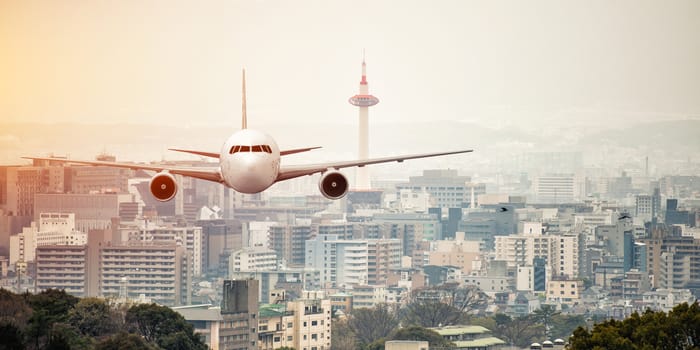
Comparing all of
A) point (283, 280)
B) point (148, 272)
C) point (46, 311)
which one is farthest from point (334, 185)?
point (148, 272)

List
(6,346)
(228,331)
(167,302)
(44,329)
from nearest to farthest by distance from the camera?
(6,346), (44,329), (228,331), (167,302)

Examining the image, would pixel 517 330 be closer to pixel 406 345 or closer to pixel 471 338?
pixel 471 338

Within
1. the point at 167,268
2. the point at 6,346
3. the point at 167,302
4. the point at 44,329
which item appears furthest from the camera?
the point at 167,268

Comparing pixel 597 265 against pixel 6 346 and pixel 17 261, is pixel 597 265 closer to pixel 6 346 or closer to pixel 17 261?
pixel 17 261

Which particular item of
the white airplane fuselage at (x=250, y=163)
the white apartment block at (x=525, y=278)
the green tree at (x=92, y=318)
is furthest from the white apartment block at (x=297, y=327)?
the white airplane fuselage at (x=250, y=163)

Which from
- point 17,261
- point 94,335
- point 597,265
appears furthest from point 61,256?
point 94,335

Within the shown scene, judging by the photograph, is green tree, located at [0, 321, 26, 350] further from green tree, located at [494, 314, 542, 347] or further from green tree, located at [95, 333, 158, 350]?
green tree, located at [494, 314, 542, 347]
